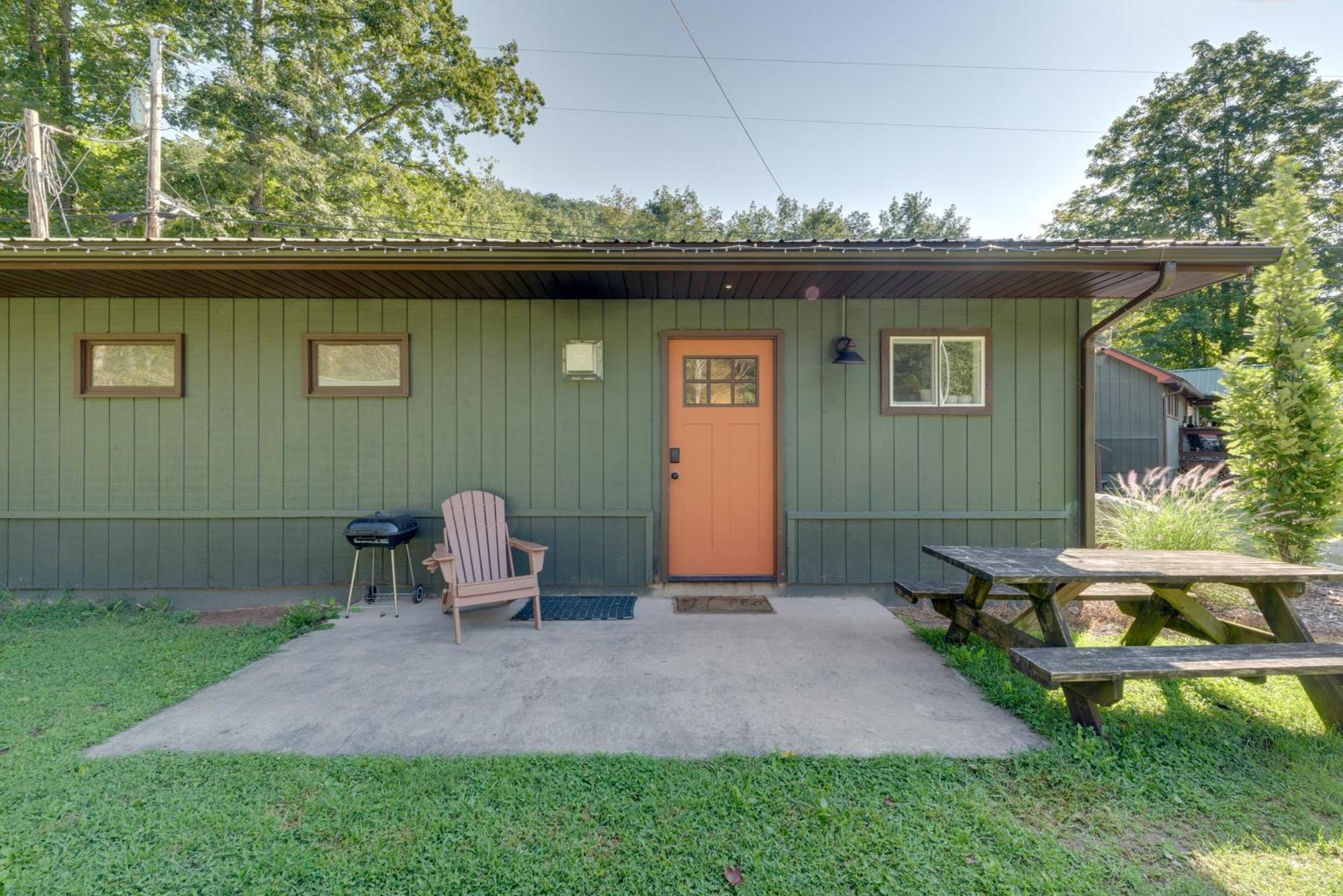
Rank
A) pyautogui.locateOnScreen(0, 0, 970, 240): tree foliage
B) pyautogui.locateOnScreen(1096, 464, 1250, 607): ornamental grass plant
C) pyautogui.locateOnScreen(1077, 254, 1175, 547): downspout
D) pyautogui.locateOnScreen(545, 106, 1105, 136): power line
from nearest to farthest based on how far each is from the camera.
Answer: pyautogui.locateOnScreen(1096, 464, 1250, 607): ornamental grass plant → pyautogui.locateOnScreen(1077, 254, 1175, 547): downspout → pyautogui.locateOnScreen(0, 0, 970, 240): tree foliage → pyautogui.locateOnScreen(545, 106, 1105, 136): power line

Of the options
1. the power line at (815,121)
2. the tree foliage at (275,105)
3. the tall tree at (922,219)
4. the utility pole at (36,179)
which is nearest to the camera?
the utility pole at (36,179)

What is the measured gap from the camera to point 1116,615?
141 inches

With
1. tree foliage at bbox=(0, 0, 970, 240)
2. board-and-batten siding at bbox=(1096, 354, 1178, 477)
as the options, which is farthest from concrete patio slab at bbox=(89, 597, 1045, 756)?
board-and-batten siding at bbox=(1096, 354, 1178, 477)

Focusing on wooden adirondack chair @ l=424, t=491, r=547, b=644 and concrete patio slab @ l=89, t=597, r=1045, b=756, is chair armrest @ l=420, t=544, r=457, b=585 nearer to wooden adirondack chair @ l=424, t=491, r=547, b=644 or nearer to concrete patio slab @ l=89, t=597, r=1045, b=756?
wooden adirondack chair @ l=424, t=491, r=547, b=644

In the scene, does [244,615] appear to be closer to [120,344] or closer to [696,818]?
[120,344]

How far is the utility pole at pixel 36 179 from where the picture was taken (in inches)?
211

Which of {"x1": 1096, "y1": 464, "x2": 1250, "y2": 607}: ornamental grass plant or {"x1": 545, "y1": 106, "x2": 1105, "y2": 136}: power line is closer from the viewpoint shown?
{"x1": 1096, "y1": 464, "x2": 1250, "y2": 607}: ornamental grass plant

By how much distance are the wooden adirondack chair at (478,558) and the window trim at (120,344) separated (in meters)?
2.44

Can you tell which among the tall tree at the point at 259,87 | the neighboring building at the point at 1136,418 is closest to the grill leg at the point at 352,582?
the tall tree at the point at 259,87

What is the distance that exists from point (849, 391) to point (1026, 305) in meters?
1.51

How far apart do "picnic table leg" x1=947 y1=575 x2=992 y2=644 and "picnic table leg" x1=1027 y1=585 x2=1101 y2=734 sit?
0.32m

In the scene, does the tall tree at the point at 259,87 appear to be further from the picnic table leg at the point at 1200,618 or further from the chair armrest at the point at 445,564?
the picnic table leg at the point at 1200,618

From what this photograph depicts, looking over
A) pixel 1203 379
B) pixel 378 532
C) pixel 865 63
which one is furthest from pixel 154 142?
pixel 1203 379

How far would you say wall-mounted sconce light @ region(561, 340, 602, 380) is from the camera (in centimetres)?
391
